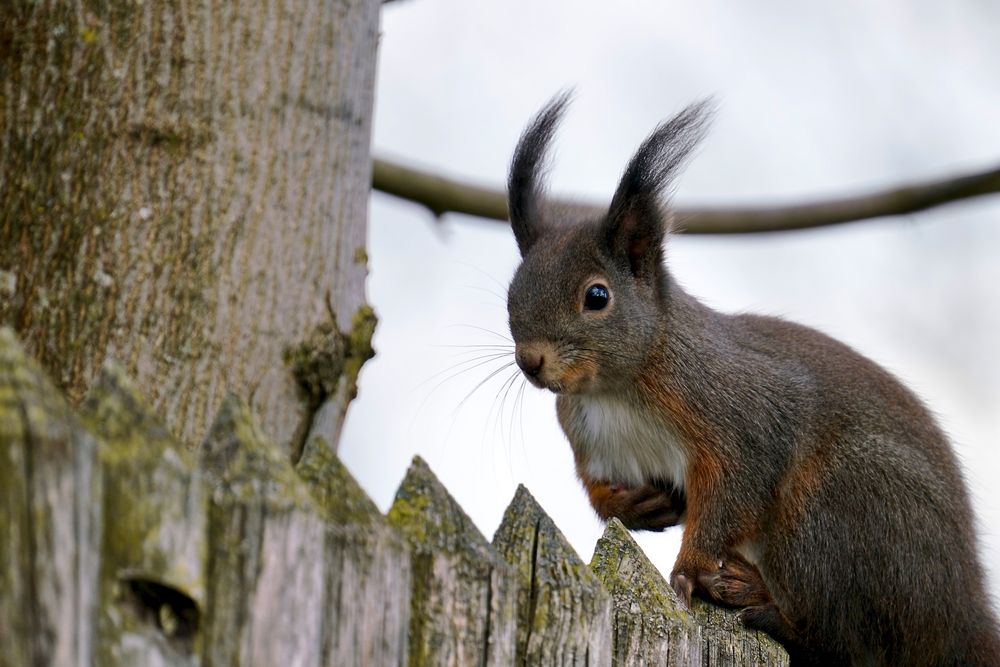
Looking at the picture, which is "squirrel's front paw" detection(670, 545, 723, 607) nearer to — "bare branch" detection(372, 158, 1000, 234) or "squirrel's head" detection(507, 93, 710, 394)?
"squirrel's head" detection(507, 93, 710, 394)

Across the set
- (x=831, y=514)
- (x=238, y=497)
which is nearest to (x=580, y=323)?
(x=831, y=514)

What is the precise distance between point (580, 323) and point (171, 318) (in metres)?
1.23

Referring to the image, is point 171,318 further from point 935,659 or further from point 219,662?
point 935,659

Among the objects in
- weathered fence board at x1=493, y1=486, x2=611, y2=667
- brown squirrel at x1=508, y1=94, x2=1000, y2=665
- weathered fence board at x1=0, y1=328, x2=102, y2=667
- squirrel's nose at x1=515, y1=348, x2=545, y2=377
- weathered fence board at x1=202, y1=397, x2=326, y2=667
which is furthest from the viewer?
squirrel's nose at x1=515, y1=348, x2=545, y2=377

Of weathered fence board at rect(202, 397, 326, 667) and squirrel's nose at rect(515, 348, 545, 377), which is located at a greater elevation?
squirrel's nose at rect(515, 348, 545, 377)

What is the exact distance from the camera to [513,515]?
142 centimetres

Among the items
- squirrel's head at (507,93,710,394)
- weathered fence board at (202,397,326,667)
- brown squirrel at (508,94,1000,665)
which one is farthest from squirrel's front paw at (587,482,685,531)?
weathered fence board at (202,397,326,667)

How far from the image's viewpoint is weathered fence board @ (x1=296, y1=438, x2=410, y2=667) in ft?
3.68

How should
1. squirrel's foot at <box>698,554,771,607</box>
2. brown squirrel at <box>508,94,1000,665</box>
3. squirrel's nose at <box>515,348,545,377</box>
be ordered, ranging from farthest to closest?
1. squirrel's nose at <box>515,348,545,377</box>
2. brown squirrel at <box>508,94,1000,665</box>
3. squirrel's foot at <box>698,554,771,607</box>

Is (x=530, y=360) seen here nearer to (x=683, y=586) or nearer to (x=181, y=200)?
(x=683, y=586)

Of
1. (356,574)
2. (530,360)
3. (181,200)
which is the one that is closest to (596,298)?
(530,360)

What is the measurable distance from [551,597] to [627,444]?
1.46 metres

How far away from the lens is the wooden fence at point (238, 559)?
0.89 m

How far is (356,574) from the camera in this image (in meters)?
1.14
